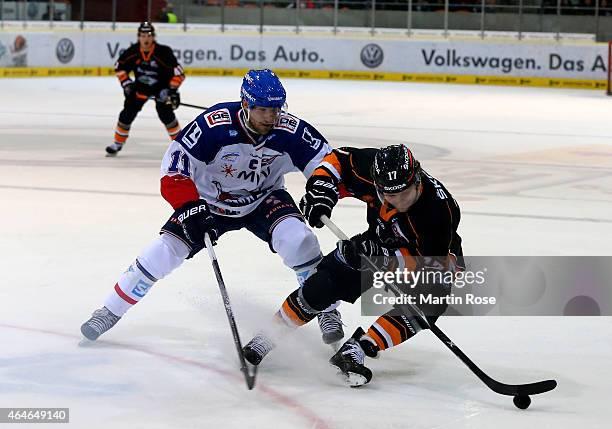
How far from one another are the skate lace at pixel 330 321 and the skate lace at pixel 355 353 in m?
0.40

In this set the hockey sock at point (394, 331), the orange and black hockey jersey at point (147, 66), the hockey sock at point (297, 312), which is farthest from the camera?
the orange and black hockey jersey at point (147, 66)

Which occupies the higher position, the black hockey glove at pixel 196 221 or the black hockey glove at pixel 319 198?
the black hockey glove at pixel 319 198

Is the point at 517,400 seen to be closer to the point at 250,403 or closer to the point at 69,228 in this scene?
the point at 250,403

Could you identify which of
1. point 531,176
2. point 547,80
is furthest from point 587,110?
point 531,176

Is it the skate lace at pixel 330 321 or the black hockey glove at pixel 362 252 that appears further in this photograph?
the skate lace at pixel 330 321

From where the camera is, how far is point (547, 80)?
18594 mm

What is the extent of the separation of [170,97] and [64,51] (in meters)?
8.85

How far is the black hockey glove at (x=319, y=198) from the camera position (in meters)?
3.91

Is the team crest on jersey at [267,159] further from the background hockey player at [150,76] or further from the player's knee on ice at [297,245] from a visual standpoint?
the background hockey player at [150,76]

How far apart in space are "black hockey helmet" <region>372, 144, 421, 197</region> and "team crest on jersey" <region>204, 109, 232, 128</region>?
770mm

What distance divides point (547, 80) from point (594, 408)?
15.6m

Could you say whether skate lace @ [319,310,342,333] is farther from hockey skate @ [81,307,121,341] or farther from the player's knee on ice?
hockey skate @ [81,307,121,341]

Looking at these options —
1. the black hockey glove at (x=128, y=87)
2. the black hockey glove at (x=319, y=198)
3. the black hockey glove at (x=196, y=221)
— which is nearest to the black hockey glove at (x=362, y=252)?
the black hockey glove at (x=319, y=198)

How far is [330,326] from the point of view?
14.0 feet
